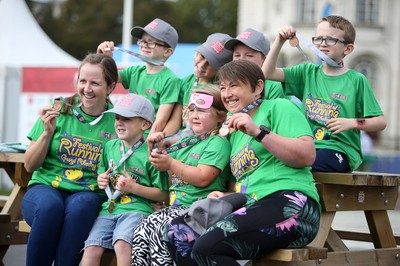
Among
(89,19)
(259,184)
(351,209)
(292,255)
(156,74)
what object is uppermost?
(89,19)

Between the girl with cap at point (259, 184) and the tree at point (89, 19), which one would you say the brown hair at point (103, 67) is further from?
the tree at point (89, 19)

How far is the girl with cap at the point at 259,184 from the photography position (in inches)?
196

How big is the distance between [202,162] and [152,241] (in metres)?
0.56

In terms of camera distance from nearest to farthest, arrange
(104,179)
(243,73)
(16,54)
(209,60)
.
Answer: (243,73) → (104,179) → (209,60) → (16,54)

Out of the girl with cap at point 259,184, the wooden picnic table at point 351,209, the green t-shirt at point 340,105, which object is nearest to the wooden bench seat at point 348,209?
the wooden picnic table at point 351,209

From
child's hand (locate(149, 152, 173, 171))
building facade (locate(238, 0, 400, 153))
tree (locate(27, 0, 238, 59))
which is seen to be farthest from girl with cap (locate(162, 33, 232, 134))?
tree (locate(27, 0, 238, 59))

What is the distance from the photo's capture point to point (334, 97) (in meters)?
6.07

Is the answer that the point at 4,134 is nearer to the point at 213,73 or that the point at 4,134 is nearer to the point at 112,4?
the point at 213,73

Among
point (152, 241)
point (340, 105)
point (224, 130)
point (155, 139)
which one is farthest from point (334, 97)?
point (152, 241)

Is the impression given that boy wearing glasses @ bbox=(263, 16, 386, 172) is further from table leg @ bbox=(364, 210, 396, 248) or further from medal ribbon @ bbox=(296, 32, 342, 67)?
table leg @ bbox=(364, 210, 396, 248)

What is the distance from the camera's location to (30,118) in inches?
695

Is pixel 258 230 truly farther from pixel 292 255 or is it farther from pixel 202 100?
pixel 202 100

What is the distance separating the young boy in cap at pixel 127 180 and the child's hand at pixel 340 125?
111 cm

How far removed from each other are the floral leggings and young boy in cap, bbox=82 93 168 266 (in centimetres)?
82
